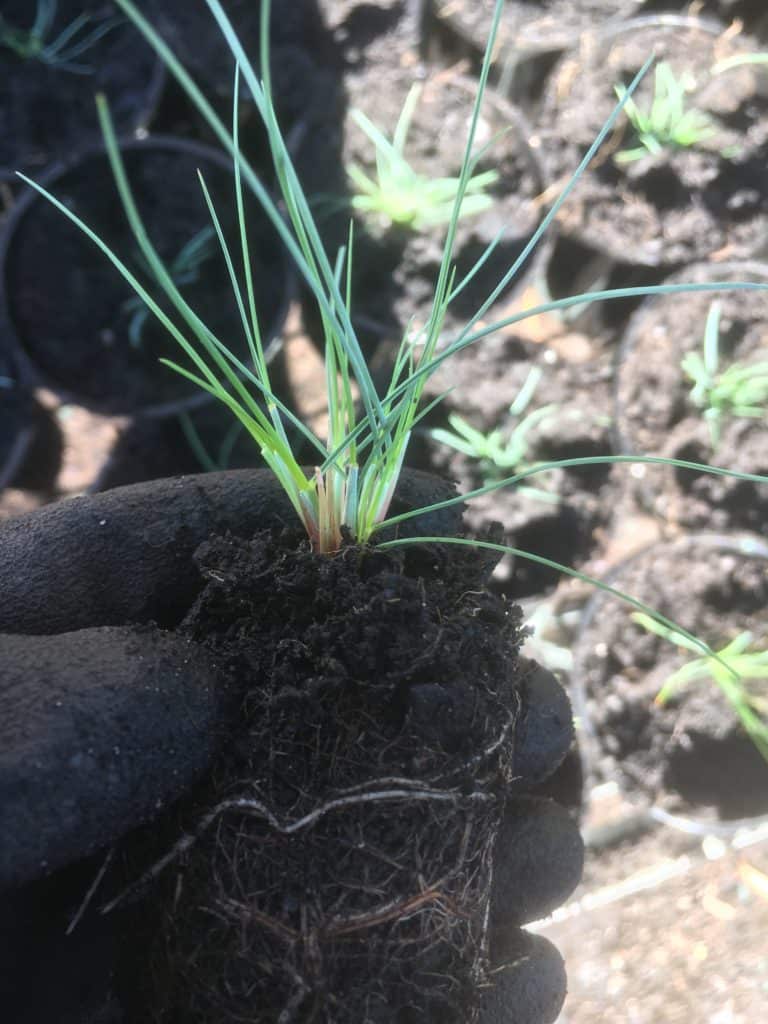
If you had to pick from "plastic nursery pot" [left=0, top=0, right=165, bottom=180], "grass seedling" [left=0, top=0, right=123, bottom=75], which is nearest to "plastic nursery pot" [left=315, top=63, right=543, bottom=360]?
"plastic nursery pot" [left=0, top=0, right=165, bottom=180]

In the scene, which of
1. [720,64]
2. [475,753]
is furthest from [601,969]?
[720,64]

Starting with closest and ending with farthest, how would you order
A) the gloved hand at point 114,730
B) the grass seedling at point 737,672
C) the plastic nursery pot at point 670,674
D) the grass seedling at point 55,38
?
the gloved hand at point 114,730 → the grass seedling at point 737,672 → the plastic nursery pot at point 670,674 → the grass seedling at point 55,38

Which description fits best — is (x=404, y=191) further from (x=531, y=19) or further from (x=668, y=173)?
(x=531, y=19)

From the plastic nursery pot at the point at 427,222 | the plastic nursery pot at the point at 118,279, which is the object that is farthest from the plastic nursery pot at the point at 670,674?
the plastic nursery pot at the point at 118,279

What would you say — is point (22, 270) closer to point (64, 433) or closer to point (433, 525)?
point (64, 433)

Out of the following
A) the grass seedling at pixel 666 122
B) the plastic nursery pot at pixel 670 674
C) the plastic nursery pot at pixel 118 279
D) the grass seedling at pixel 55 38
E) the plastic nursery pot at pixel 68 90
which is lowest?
the plastic nursery pot at pixel 670 674

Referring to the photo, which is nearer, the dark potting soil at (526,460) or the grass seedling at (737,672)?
the grass seedling at (737,672)

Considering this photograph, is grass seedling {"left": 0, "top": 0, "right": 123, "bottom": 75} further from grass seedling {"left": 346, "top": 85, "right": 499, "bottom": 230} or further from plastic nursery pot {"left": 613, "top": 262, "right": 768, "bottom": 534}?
plastic nursery pot {"left": 613, "top": 262, "right": 768, "bottom": 534}

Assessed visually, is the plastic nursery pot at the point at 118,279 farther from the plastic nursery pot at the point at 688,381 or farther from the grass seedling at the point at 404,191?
the plastic nursery pot at the point at 688,381
